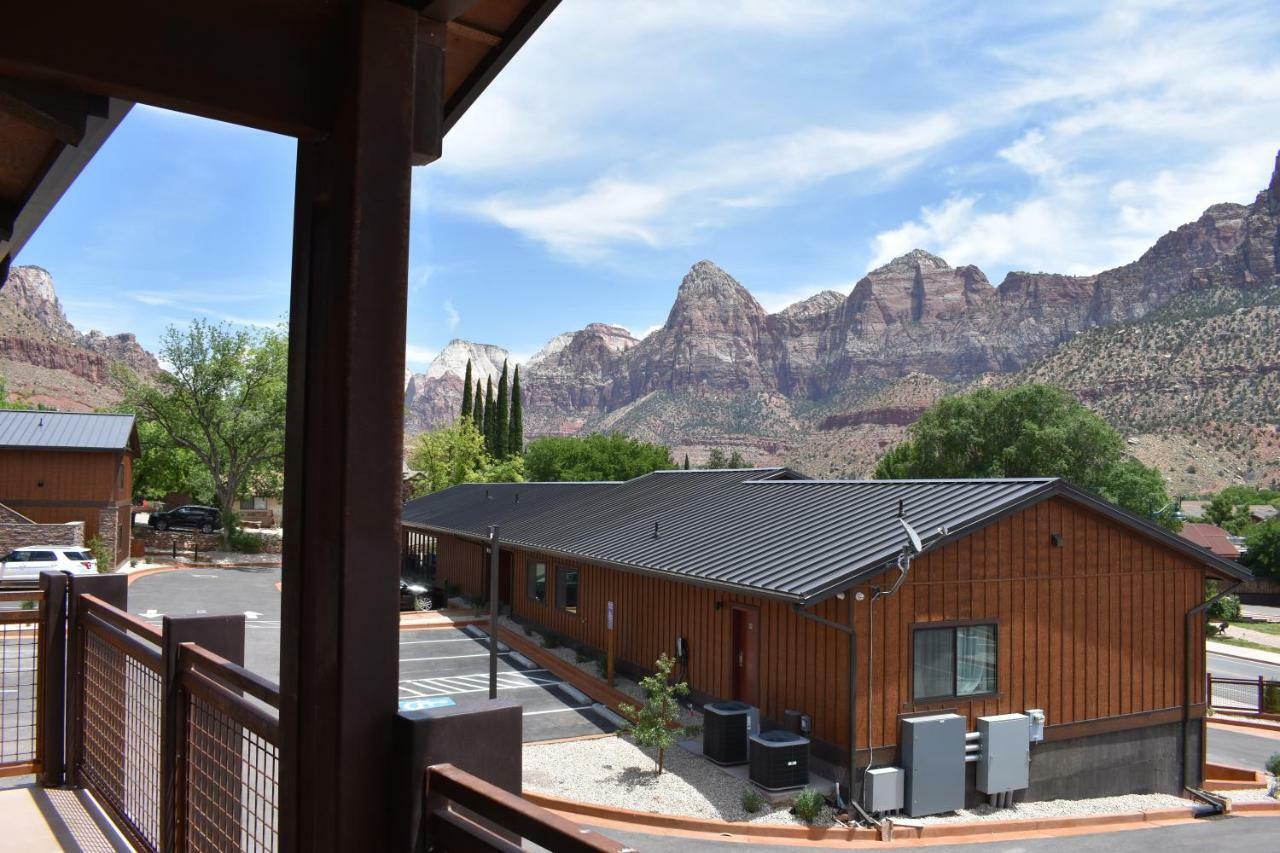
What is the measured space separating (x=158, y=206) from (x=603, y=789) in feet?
34.0

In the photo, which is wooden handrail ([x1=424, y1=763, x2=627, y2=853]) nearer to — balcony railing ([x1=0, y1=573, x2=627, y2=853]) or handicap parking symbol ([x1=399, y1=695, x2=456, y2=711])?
balcony railing ([x1=0, y1=573, x2=627, y2=853])

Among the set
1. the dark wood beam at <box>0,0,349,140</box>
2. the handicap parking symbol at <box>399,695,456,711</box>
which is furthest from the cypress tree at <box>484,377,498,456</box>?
the dark wood beam at <box>0,0,349,140</box>

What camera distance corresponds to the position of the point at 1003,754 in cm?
1319

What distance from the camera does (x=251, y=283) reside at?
9.87m

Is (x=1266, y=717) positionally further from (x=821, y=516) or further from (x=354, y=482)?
(x=354, y=482)

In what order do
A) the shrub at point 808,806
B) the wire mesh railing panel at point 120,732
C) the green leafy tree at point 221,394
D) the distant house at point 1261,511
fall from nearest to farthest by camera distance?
the wire mesh railing panel at point 120,732
the shrub at point 808,806
the green leafy tree at point 221,394
the distant house at point 1261,511

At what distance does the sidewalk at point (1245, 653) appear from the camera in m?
33.1

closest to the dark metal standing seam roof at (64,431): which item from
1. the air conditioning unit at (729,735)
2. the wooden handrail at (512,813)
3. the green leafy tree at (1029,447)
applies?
the air conditioning unit at (729,735)

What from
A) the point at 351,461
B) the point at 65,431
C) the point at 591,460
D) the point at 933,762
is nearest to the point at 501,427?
the point at 591,460

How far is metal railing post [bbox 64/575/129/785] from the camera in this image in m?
5.21

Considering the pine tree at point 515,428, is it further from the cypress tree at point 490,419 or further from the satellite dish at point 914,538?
the satellite dish at point 914,538

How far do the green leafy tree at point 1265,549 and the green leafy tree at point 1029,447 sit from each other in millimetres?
4906

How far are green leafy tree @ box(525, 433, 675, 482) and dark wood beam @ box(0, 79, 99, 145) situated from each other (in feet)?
195

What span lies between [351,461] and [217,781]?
6.42 ft
